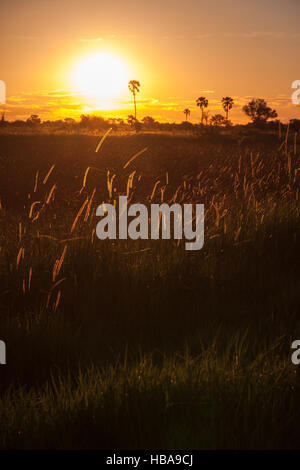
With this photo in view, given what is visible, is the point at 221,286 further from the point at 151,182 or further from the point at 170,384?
the point at 151,182

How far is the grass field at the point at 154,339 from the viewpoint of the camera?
210cm

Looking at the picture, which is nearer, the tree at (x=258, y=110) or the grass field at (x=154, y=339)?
the grass field at (x=154, y=339)

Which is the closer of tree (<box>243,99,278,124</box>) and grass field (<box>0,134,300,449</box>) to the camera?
grass field (<box>0,134,300,449</box>)

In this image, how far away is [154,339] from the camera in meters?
3.22

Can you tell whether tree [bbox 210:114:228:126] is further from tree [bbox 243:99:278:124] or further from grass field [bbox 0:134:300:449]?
grass field [bbox 0:134:300:449]

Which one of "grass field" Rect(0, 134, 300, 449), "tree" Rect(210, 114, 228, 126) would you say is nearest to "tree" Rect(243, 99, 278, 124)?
"tree" Rect(210, 114, 228, 126)

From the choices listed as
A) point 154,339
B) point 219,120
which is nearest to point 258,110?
point 219,120

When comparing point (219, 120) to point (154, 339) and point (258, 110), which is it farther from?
point (154, 339)

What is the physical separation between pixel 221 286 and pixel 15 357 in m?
1.84

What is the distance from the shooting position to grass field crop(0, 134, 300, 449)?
2104 mm

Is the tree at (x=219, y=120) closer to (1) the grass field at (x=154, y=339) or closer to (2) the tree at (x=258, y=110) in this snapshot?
(2) the tree at (x=258, y=110)

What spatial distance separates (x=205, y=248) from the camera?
4.57 meters

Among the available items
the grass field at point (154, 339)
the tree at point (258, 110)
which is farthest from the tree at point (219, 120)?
the grass field at point (154, 339)
